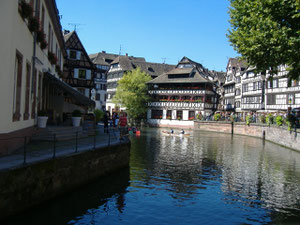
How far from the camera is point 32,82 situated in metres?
14.6

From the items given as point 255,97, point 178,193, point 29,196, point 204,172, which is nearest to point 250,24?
point 204,172

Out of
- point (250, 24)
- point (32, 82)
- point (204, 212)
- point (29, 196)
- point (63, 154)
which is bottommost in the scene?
point (204, 212)

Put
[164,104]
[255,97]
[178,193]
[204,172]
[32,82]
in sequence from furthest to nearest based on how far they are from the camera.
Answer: [164,104]
[255,97]
[204,172]
[32,82]
[178,193]

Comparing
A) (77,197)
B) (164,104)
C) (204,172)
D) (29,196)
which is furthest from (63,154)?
(164,104)

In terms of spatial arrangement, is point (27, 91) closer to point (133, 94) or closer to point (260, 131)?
point (260, 131)

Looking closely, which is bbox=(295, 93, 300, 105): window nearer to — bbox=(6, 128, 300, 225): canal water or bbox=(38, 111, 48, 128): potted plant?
bbox=(6, 128, 300, 225): canal water

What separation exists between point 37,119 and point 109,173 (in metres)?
4.47

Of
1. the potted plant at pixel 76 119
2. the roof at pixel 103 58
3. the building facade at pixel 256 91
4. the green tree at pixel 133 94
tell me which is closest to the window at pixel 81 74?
the building facade at pixel 256 91

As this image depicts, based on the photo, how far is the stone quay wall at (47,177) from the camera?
8.41 metres

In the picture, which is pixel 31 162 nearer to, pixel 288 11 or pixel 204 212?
pixel 204 212

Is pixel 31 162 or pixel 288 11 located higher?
pixel 288 11

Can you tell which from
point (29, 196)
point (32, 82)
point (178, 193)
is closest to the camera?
point (29, 196)

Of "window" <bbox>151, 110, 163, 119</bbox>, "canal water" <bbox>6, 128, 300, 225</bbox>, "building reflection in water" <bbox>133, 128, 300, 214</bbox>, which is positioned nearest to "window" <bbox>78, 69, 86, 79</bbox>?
"building reflection in water" <bbox>133, 128, 300, 214</bbox>

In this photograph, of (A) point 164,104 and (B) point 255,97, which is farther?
(A) point 164,104
